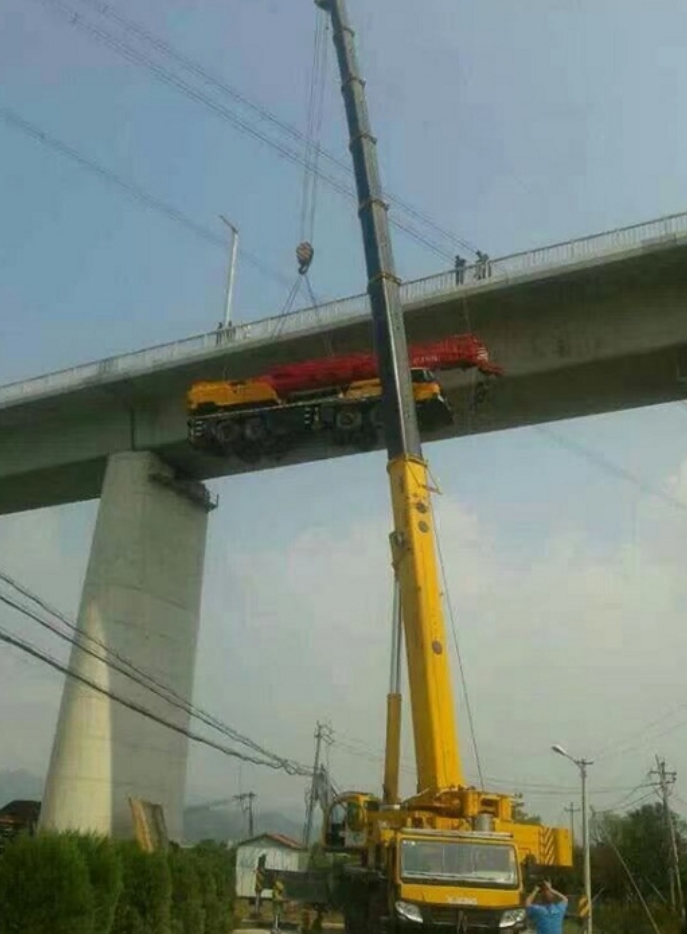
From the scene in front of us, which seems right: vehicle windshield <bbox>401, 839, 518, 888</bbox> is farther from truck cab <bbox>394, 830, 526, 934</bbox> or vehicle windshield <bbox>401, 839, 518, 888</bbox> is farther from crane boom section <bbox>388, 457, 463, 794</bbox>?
crane boom section <bbox>388, 457, 463, 794</bbox>

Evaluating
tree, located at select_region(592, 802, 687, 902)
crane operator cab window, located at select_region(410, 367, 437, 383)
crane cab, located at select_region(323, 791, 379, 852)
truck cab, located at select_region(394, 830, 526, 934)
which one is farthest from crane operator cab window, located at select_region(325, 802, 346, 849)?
tree, located at select_region(592, 802, 687, 902)

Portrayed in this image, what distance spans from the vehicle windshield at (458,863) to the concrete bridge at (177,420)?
39.6 ft

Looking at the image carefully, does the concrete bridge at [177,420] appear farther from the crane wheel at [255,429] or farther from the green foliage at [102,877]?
the green foliage at [102,877]

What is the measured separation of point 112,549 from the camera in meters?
27.3

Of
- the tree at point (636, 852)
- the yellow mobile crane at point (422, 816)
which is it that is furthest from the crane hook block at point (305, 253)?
the tree at point (636, 852)

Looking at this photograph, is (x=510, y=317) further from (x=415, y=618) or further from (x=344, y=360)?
(x=415, y=618)

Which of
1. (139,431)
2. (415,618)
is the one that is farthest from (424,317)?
(415,618)

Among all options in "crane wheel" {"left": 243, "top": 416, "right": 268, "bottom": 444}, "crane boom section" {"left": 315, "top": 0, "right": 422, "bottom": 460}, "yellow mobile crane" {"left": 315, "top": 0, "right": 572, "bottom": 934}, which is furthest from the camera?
"crane wheel" {"left": 243, "top": 416, "right": 268, "bottom": 444}

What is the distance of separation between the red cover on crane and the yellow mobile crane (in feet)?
14.1

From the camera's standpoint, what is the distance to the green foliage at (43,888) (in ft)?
34.0

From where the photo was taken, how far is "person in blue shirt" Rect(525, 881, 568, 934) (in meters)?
11.8

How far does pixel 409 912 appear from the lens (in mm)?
11602

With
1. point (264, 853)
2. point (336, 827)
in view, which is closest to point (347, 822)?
point (336, 827)

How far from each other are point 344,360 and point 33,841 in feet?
45.2
